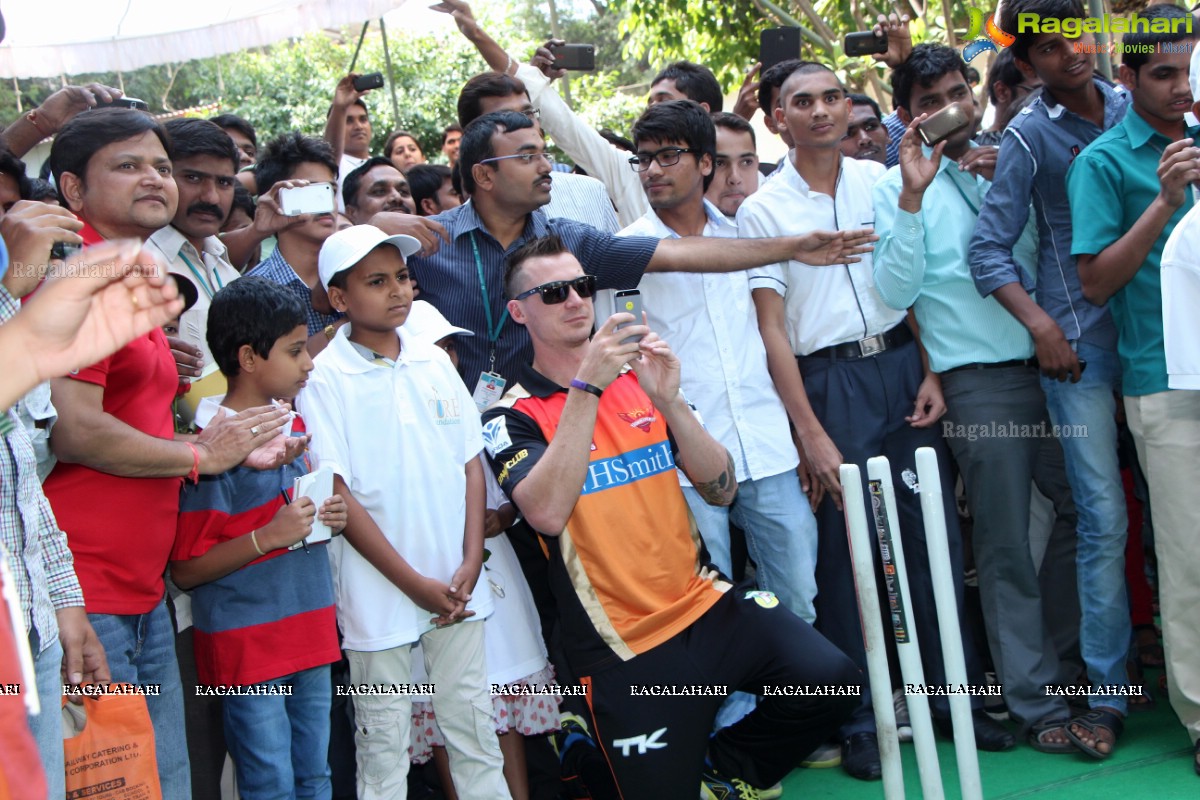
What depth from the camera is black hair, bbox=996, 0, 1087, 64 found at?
14.6 ft

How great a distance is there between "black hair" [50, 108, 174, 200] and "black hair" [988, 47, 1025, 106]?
147 inches

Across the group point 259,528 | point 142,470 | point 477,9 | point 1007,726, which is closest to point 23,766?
point 142,470

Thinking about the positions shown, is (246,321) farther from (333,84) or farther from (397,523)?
(333,84)

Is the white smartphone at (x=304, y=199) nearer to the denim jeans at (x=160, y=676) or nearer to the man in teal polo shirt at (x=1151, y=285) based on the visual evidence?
the denim jeans at (x=160, y=676)

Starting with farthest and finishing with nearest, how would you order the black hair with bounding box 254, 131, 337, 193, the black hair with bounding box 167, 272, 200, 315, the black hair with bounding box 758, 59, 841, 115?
the black hair with bounding box 758, 59, 841, 115 < the black hair with bounding box 254, 131, 337, 193 < the black hair with bounding box 167, 272, 200, 315

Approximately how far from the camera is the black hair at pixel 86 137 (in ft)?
11.3

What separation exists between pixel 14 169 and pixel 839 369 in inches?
114

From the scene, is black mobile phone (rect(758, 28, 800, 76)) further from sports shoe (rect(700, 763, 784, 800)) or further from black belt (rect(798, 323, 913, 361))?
sports shoe (rect(700, 763, 784, 800))

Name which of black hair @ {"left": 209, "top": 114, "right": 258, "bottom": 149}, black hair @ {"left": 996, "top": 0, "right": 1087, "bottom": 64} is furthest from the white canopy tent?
black hair @ {"left": 996, "top": 0, "right": 1087, "bottom": 64}

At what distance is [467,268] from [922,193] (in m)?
1.66

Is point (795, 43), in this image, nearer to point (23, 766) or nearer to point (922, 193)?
point (922, 193)

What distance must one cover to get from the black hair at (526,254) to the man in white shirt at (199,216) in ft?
3.40

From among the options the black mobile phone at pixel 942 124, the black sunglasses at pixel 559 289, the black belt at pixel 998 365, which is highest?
the black mobile phone at pixel 942 124

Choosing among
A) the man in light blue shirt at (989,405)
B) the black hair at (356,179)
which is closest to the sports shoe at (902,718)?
the man in light blue shirt at (989,405)
